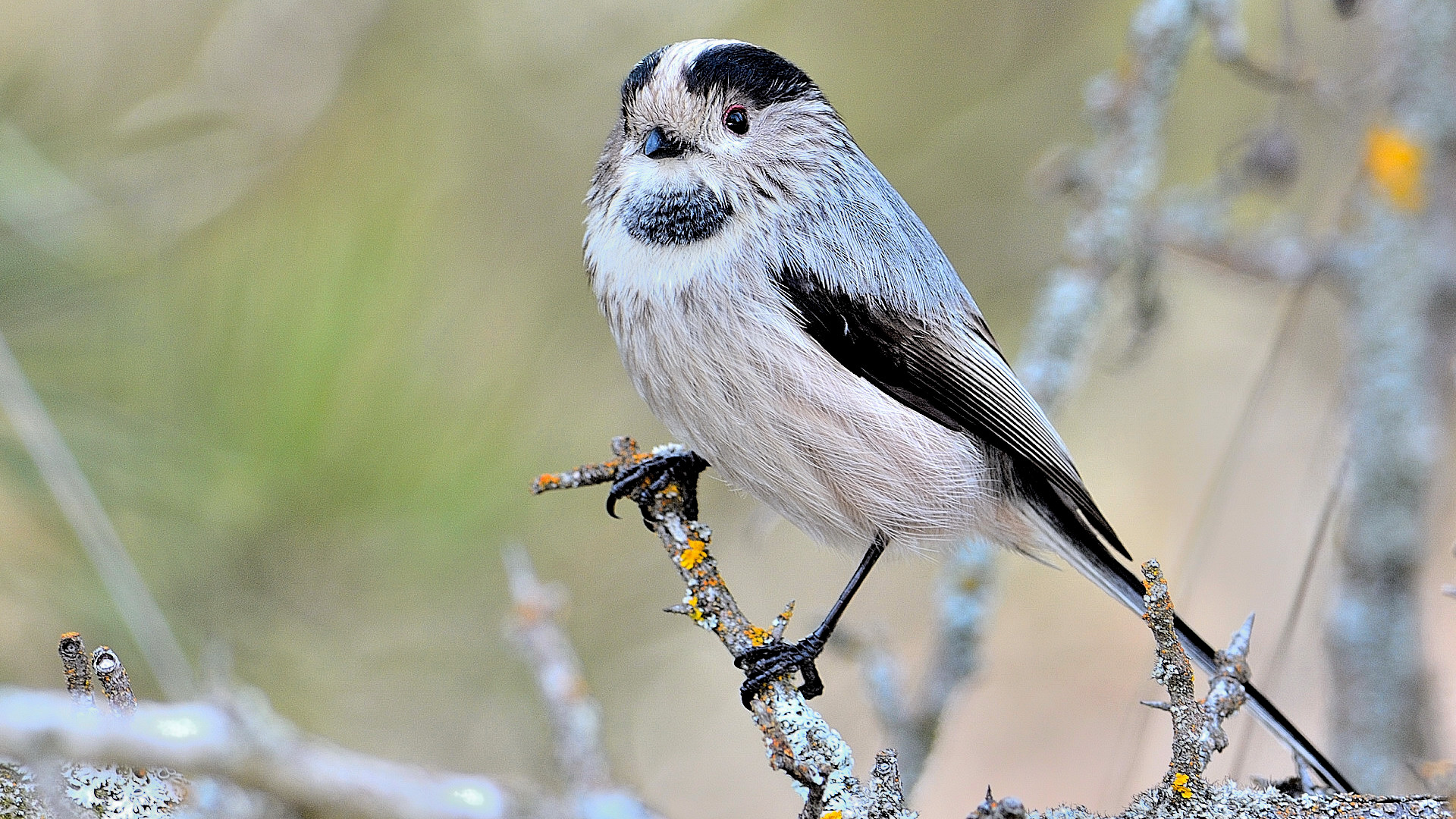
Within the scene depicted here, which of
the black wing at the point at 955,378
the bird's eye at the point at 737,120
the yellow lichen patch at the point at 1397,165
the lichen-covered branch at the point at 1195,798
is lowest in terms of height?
the lichen-covered branch at the point at 1195,798

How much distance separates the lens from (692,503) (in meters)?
1.73

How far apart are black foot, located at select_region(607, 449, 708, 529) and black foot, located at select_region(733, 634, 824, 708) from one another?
0.25 meters

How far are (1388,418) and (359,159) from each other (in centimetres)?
183

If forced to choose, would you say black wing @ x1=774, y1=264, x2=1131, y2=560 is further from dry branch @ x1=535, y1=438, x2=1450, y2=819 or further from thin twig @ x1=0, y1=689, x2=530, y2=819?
thin twig @ x1=0, y1=689, x2=530, y2=819

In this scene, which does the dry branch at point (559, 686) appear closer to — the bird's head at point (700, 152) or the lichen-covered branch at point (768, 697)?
the lichen-covered branch at point (768, 697)

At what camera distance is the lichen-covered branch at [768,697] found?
3.50ft

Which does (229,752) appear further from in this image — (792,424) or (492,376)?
(492,376)

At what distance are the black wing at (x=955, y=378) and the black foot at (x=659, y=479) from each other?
0.31m

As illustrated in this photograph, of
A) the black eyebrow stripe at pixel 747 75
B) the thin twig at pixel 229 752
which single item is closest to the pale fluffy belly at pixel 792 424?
the black eyebrow stripe at pixel 747 75

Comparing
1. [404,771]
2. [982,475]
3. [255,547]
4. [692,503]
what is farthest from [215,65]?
[404,771]

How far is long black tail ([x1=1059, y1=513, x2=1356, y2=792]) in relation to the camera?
4.58ft

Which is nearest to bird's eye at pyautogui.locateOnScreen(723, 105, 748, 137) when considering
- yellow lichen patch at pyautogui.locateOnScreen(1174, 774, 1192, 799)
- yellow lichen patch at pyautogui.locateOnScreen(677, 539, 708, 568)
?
yellow lichen patch at pyautogui.locateOnScreen(677, 539, 708, 568)

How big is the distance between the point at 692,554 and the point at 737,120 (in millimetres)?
688

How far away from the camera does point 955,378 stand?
171 centimetres
